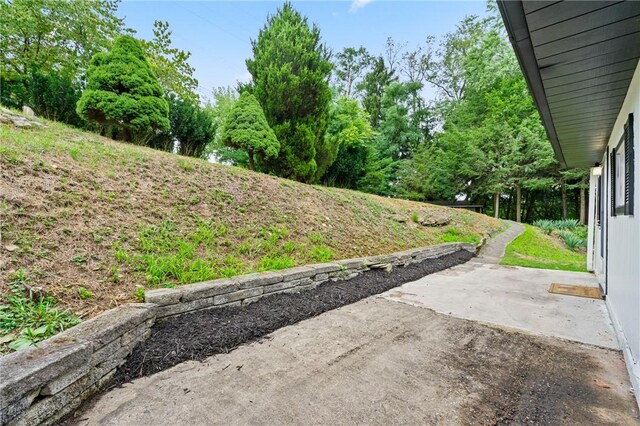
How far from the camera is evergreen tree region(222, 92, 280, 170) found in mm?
6453

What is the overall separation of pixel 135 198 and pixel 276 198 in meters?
2.17

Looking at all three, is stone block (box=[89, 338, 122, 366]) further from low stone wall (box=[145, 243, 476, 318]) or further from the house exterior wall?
the house exterior wall

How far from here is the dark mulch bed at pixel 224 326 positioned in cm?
184

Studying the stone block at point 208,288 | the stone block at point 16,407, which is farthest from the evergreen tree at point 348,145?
the stone block at point 16,407

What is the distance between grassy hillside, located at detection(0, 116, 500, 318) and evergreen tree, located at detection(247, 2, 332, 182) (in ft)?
8.29

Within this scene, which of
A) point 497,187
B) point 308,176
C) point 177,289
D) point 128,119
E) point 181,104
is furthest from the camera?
point 497,187

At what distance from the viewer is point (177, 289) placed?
2338 mm

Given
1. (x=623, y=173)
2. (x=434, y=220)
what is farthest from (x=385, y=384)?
(x=434, y=220)

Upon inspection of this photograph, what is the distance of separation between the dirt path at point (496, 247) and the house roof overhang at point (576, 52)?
4.01 metres

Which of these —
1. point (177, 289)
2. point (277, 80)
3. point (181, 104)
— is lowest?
point (177, 289)

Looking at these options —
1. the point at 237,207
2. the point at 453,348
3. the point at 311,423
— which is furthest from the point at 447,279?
the point at 311,423

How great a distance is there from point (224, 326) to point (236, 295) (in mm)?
399

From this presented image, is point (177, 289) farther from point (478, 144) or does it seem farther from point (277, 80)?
point (478, 144)

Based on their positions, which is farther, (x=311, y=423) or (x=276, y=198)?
(x=276, y=198)
